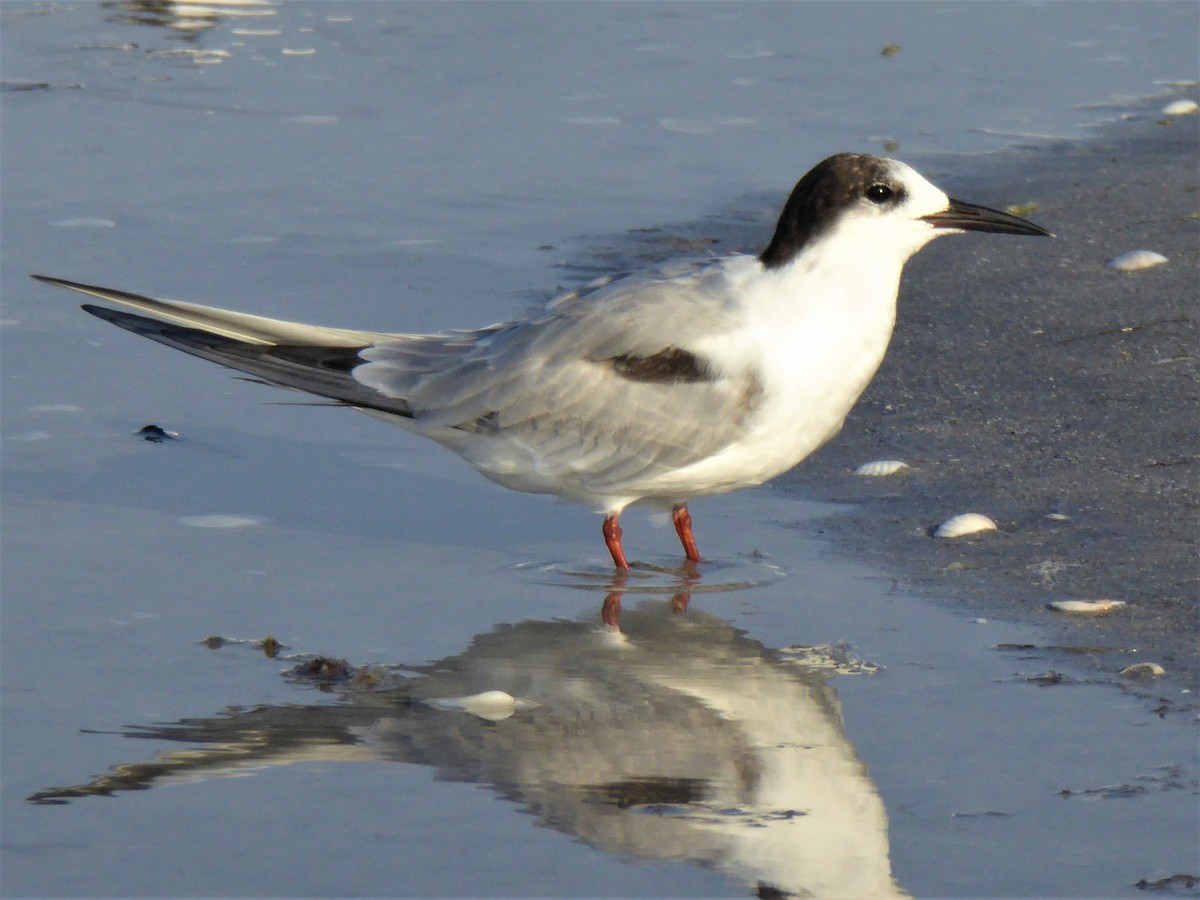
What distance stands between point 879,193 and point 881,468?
891 millimetres

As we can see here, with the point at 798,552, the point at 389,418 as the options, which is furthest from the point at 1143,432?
the point at 389,418

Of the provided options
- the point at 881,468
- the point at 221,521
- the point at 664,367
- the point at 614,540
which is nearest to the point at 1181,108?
the point at 881,468

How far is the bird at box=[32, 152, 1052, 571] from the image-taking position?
14.9ft

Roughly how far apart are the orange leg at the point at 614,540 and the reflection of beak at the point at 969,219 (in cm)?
112

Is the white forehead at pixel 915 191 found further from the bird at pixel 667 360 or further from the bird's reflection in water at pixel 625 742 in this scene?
the bird's reflection in water at pixel 625 742

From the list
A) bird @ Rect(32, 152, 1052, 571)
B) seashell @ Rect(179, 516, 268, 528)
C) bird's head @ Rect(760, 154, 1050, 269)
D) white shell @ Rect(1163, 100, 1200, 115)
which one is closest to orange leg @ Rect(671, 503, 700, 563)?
bird @ Rect(32, 152, 1052, 571)

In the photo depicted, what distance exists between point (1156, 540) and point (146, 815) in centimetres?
254

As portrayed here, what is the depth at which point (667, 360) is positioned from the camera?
4633 millimetres

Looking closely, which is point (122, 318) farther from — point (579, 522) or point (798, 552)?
point (798, 552)

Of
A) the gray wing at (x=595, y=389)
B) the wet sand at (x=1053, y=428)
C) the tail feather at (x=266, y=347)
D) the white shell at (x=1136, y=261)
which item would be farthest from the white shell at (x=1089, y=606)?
the white shell at (x=1136, y=261)

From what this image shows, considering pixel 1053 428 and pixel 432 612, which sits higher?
pixel 1053 428

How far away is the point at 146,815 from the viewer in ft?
10.8

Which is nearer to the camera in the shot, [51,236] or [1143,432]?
[1143,432]

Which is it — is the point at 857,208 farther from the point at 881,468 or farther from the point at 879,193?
the point at 881,468
